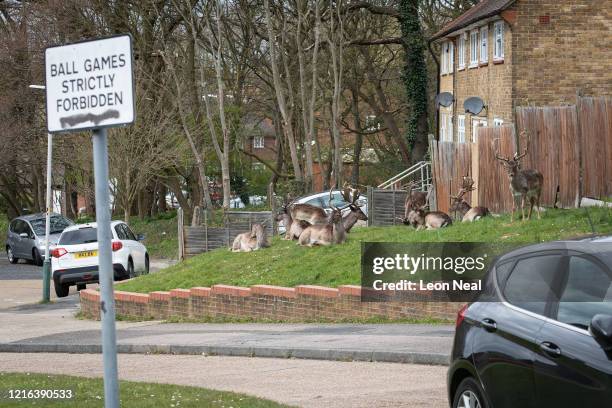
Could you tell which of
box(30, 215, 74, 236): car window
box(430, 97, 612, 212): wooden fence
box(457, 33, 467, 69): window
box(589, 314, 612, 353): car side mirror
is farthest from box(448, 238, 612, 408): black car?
box(30, 215, 74, 236): car window

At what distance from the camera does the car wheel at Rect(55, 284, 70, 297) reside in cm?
3012

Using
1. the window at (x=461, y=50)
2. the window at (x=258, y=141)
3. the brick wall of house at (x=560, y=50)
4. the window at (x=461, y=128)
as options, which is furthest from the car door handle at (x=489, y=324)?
the window at (x=258, y=141)

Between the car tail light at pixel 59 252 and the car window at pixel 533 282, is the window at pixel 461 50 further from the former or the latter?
the car window at pixel 533 282

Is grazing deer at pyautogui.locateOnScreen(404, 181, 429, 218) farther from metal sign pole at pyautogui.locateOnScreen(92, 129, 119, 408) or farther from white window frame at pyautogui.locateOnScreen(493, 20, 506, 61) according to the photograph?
metal sign pole at pyautogui.locateOnScreen(92, 129, 119, 408)

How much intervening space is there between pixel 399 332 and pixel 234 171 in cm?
4738

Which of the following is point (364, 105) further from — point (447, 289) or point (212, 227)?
point (447, 289)

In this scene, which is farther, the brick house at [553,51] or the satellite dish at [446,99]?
the satellite dish at [446,99]

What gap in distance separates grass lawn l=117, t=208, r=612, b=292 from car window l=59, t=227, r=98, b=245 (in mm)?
3403

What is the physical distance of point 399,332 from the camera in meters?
16.0

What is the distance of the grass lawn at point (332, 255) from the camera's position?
19.6 meters

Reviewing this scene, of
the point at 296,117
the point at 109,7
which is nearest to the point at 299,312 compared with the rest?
the point at 109,7

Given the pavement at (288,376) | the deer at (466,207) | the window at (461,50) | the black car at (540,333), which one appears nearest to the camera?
the black car at (540,333)

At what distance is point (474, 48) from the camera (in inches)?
1590

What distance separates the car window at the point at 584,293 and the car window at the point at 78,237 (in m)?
22.6
